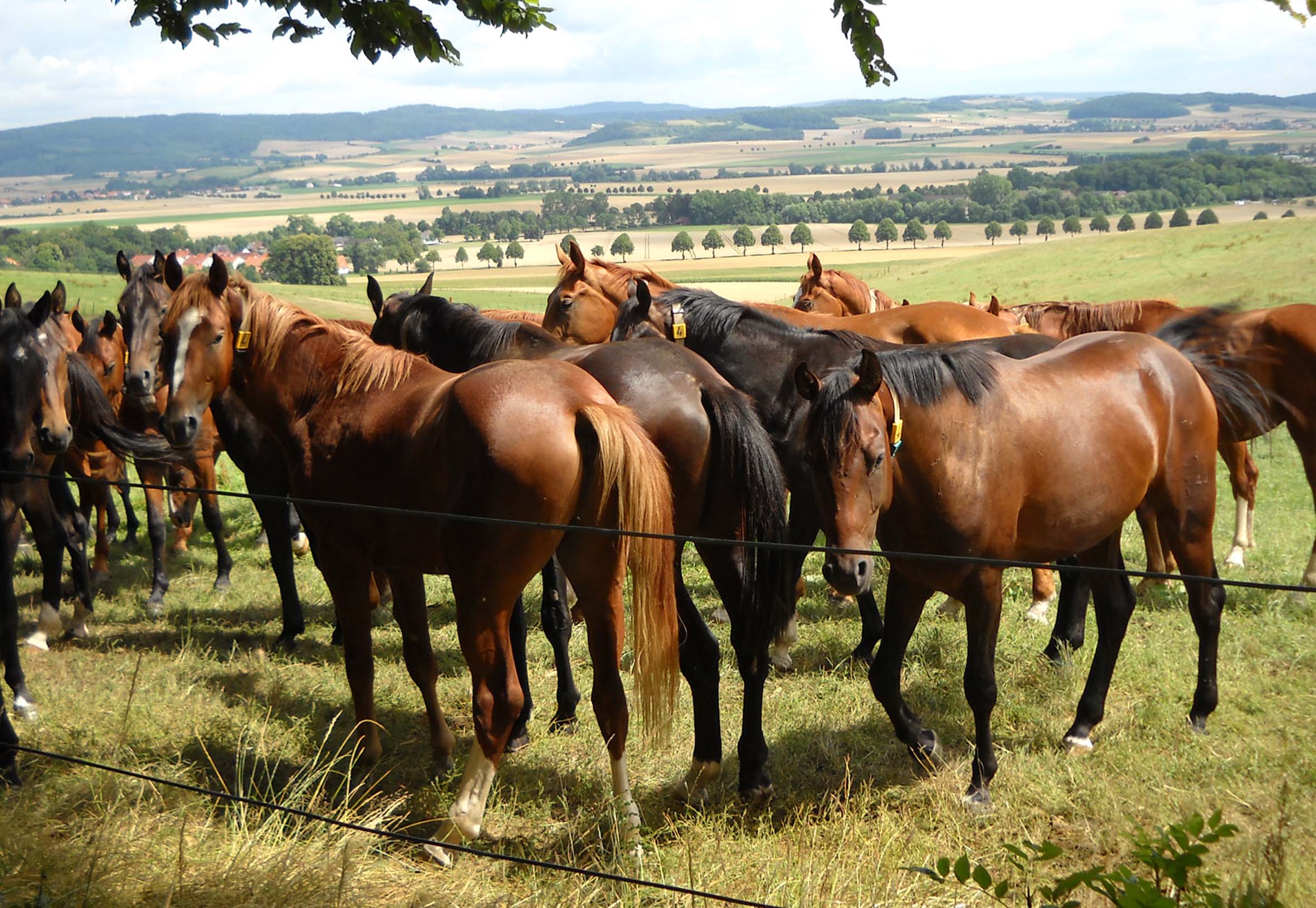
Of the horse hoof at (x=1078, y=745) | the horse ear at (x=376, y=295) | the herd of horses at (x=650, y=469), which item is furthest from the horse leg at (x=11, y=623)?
the horse hoof at (x=1078, y=745)

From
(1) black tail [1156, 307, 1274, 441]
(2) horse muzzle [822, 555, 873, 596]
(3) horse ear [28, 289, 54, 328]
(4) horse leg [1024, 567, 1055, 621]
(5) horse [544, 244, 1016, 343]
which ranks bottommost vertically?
(4) horse leg [1024, 567, 1055, 621]

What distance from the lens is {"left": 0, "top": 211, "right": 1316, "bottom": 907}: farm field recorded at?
3.43 metres

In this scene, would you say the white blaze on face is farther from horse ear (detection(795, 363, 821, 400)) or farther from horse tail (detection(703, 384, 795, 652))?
horse ear (detection(795, 363, 821, 400))

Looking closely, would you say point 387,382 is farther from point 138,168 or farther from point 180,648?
point 138,168

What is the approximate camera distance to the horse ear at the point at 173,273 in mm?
4902

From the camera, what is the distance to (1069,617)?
5996mm

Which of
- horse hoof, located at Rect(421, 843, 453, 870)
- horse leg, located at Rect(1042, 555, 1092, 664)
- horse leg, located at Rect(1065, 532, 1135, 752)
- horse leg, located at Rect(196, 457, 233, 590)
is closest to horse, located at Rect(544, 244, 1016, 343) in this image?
horse leg, located at Rect(1042, 555, 1092, 664)

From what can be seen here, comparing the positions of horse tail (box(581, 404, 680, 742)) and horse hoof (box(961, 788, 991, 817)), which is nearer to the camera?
horse tail (box(581, 404, 680, 742))

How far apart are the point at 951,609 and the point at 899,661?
112 inches

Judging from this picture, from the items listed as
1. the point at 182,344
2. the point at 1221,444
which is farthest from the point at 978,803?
the point at 1221,444

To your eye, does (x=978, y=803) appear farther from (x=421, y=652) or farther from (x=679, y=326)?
(x=679, y=326)

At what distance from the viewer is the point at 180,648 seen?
22.5 feet

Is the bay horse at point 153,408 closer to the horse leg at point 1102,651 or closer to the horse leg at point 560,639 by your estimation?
the horse leg at point 560,639

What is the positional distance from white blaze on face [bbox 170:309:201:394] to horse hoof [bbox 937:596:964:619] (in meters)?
5.24
